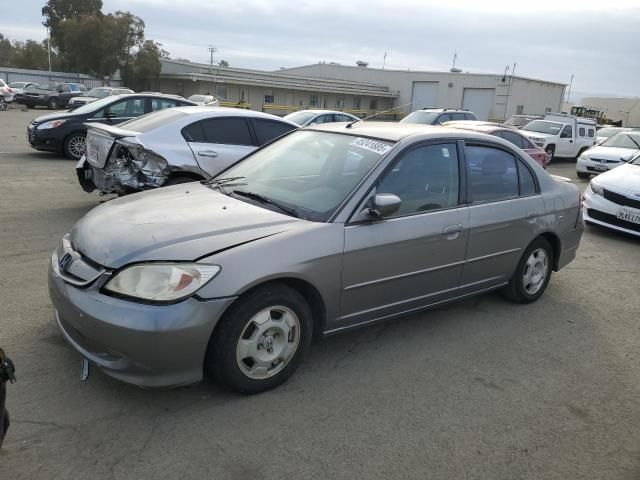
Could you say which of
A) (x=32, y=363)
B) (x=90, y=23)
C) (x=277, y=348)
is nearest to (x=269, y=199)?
(x=277, y=348)

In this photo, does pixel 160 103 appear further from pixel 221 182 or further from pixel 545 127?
pixel 545 127

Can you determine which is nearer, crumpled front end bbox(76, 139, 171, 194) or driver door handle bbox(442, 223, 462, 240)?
driver door handle bbox(442, 223, 462, 240)

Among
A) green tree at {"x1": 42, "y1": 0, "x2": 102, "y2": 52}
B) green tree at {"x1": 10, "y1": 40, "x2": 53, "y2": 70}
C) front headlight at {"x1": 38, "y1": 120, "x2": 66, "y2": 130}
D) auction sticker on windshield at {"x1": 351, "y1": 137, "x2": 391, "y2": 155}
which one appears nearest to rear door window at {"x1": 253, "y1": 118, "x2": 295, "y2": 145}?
auction sticker on windshield at {"x1": 351, "y1": 137, "x2": 391, "y2": 155}

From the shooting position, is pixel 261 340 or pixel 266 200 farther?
pixel 266 200

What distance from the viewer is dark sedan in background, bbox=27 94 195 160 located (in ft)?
37.9

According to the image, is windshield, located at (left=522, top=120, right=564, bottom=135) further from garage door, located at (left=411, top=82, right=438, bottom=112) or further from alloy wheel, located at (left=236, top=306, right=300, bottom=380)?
garage door, located at (left=411, top=82, right=438, bottom=112)

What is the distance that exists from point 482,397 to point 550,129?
1947 centimetres

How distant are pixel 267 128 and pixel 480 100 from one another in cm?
4221

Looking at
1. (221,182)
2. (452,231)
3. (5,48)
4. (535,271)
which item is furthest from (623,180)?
(5,48)

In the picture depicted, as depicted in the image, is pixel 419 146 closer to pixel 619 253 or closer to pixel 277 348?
pixel 277 348

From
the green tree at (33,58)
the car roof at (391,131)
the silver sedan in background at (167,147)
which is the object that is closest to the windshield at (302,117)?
the silver sedan in background at (167,147)

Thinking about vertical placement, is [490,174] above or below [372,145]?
below

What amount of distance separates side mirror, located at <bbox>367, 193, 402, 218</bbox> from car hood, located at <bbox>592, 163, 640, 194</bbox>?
233 inches

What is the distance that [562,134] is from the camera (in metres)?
20.2
